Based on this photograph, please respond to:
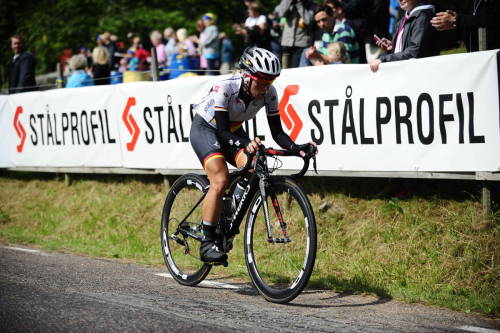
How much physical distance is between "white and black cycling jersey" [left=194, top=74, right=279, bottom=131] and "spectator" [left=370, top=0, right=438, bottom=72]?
1.87 metres

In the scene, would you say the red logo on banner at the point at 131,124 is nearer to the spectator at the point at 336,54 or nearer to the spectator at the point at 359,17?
the spectator at the point at 336,54

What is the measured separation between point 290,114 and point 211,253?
292cm

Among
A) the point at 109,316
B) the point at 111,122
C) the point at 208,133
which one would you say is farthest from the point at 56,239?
the point at 109,316

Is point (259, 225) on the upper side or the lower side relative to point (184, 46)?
lower

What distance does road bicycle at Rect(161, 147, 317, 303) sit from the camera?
6.51 meters

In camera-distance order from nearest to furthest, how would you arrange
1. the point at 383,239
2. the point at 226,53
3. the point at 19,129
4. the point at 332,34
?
the point at 383,239 < the point at 332,34 < the point at 19,129 < the point at 226,53

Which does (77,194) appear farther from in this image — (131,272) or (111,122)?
(131,272)

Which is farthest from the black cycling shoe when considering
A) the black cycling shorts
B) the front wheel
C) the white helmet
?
the white helmet

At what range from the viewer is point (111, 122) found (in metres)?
12.7

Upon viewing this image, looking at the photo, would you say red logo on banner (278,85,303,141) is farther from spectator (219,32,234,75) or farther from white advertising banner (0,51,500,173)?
spectator (219,32,234,75)

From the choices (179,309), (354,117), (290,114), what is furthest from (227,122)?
(290,114)

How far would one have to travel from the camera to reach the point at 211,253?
23.5 feet

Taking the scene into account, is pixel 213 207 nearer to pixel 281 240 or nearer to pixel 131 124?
pixel 281 240

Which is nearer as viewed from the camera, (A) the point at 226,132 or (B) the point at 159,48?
(A) the point at 226,132
